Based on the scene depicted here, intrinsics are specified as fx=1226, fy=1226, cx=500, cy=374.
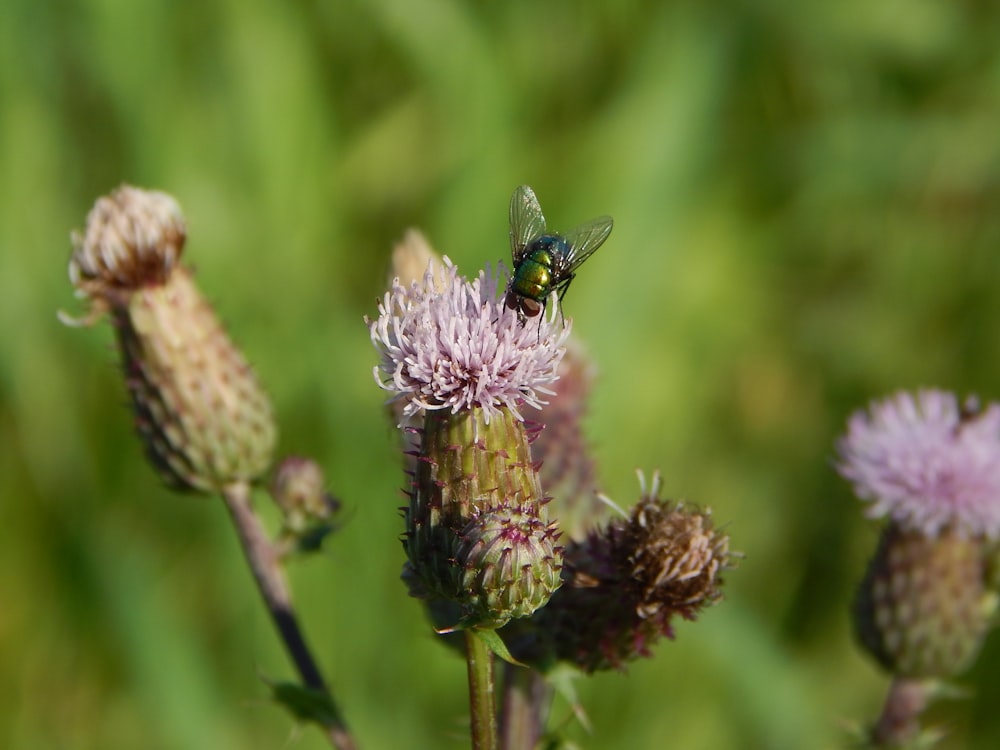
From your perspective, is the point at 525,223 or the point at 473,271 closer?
the point at 525,223

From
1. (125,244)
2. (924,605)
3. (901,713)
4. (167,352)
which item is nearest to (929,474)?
(924,605)

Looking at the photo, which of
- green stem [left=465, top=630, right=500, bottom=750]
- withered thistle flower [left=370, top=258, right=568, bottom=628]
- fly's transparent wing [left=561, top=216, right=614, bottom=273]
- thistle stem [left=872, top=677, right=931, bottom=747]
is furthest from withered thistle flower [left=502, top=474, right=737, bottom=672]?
thistle stem [left=872, top=677, right=931, bottom=747]

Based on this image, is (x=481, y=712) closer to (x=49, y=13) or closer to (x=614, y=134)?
(x=614, y=134)

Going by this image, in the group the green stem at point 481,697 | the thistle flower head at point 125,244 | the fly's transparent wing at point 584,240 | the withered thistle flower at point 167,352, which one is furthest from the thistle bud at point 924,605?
the thistle flower head at point 125,244

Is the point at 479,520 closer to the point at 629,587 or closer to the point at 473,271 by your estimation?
the point at 629,587

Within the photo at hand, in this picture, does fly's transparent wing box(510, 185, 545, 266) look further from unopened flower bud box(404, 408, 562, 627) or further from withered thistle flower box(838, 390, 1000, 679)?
withered thistle flower box(838, 390, 1000, 679)

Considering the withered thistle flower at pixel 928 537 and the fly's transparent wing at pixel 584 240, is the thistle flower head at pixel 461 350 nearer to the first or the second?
the fly's transparent wing at pixel 584 240

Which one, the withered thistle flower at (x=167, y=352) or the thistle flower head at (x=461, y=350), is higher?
the withered thistle flower at (x=167, y=352)
